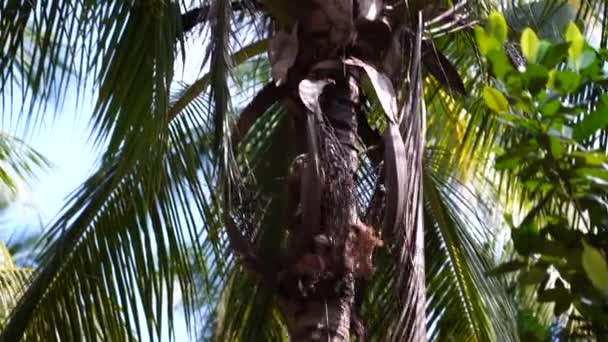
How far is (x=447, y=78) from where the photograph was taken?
5246 mm

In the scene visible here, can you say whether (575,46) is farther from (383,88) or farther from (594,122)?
(383,88)

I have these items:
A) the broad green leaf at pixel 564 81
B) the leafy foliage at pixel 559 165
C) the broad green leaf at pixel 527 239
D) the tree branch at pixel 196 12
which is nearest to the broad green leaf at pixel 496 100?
the leafy foliage at pixel 559 165


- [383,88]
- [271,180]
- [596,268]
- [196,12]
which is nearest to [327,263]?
[383,88]

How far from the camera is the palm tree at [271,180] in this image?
448 centimetres

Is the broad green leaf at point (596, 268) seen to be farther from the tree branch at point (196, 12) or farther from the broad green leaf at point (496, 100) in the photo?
the tree branch at point (196, 12)

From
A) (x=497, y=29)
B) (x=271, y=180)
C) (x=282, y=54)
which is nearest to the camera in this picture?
(x=497, y=29)

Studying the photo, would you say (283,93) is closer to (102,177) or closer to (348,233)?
(348,233)

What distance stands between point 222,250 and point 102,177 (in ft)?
2.10

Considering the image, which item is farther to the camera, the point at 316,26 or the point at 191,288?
the point at 191,288

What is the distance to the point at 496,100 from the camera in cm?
250

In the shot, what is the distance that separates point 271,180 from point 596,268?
4085 millimetres

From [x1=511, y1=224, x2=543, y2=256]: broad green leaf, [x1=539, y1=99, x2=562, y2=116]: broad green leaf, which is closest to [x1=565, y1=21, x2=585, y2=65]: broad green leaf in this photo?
[x1=539, y1=99, x2=562, y2=116]: broad green leaf

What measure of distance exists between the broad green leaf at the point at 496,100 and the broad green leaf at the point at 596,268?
16.1 inches

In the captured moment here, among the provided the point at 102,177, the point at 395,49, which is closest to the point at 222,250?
the point at 102,177
